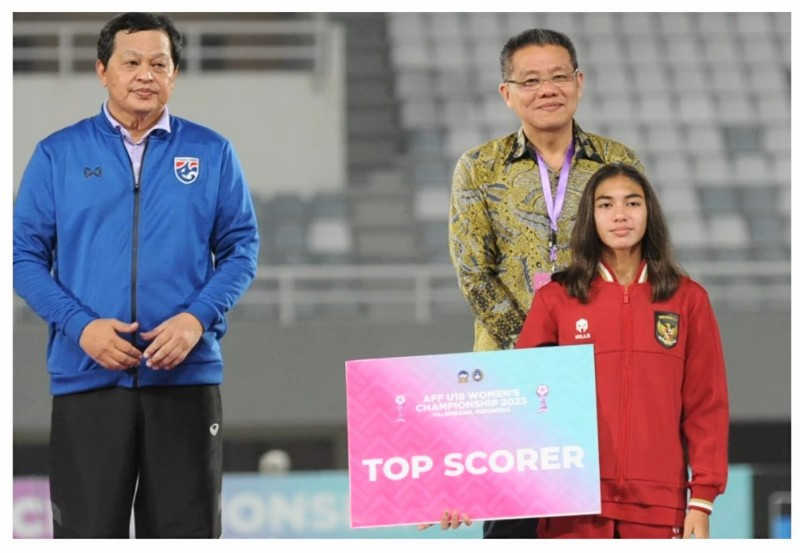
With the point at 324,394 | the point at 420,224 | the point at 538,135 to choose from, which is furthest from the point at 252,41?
the point at 538,135

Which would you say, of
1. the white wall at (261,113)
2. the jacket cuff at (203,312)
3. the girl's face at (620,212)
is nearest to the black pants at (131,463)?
the jacket cuff at (203,312)

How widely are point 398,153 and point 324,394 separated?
2925 millimetres

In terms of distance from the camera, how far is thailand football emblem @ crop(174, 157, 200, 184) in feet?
6.86

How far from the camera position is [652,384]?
1978 millimetres

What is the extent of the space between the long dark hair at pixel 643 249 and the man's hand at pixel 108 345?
640 millimetres

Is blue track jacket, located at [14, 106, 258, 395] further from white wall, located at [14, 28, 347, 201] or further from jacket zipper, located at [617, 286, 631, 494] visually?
white wall, located at [14, 28, 347, 201]

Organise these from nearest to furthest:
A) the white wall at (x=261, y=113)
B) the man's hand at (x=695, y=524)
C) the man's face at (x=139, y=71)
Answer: the man's hand at (x=695, y=524) < the man's face at (x=139, y=71) < the white wall at (x=261, y=113)

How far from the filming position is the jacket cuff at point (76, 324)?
6.52 feet

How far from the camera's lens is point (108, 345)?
1.97m

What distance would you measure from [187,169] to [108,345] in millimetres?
308

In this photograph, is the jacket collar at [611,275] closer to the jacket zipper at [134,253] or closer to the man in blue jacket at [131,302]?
the man in blue jacket at [131,302]

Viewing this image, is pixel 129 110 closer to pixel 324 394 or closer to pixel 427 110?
pixel 324 394

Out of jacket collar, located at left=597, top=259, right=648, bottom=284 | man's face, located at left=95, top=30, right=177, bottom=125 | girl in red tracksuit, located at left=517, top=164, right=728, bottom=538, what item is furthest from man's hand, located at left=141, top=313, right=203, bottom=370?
jacket collar, located at left=597, top=259, right=648, bottom=284

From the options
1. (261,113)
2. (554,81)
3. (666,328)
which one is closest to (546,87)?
(554,81)
